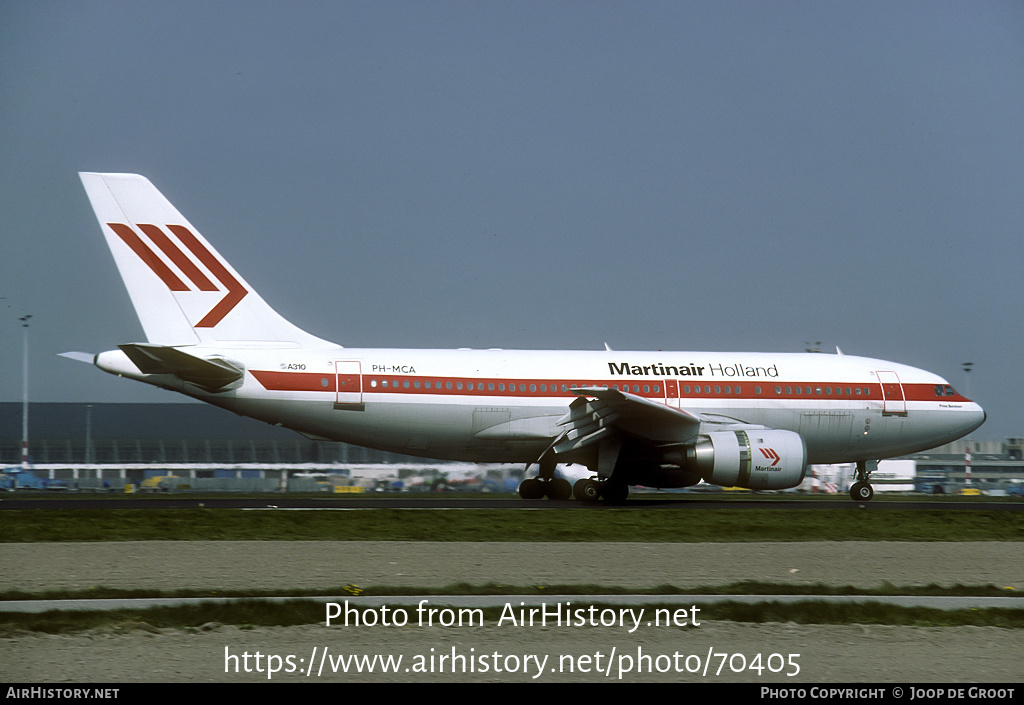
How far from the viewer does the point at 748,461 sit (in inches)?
959

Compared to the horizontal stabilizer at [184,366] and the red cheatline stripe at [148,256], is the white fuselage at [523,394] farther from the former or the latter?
the red cheatline stripe at [148,256]

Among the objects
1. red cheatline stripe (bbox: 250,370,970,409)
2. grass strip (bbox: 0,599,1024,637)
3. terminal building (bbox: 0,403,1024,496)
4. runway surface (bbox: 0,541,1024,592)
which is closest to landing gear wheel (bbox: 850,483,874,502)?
red cheatline stripe (bbox: 250,370,970,409)

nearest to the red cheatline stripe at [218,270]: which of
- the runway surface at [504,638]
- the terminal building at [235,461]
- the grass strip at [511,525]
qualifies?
the grass strip at [511,525]

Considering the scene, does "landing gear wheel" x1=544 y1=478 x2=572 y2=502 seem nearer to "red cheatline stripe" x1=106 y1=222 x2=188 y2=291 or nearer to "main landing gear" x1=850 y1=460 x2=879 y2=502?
"main landing gear" x1=850 y1=460 x2=879 y2=502

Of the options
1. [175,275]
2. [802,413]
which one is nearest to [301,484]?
[175,275]

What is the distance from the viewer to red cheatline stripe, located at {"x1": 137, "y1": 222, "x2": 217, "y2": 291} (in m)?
27.4

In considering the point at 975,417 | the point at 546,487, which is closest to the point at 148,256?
the point at 546,487

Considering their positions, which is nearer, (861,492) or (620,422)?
(620,422)

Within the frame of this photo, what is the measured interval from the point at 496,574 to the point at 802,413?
17615 millimetres

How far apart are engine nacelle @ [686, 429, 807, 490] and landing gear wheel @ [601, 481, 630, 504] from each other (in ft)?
6.25

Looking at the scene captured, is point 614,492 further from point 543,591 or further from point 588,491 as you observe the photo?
point 543,591

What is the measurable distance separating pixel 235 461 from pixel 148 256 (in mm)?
36995

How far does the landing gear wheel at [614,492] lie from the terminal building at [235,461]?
7676 millimetres
